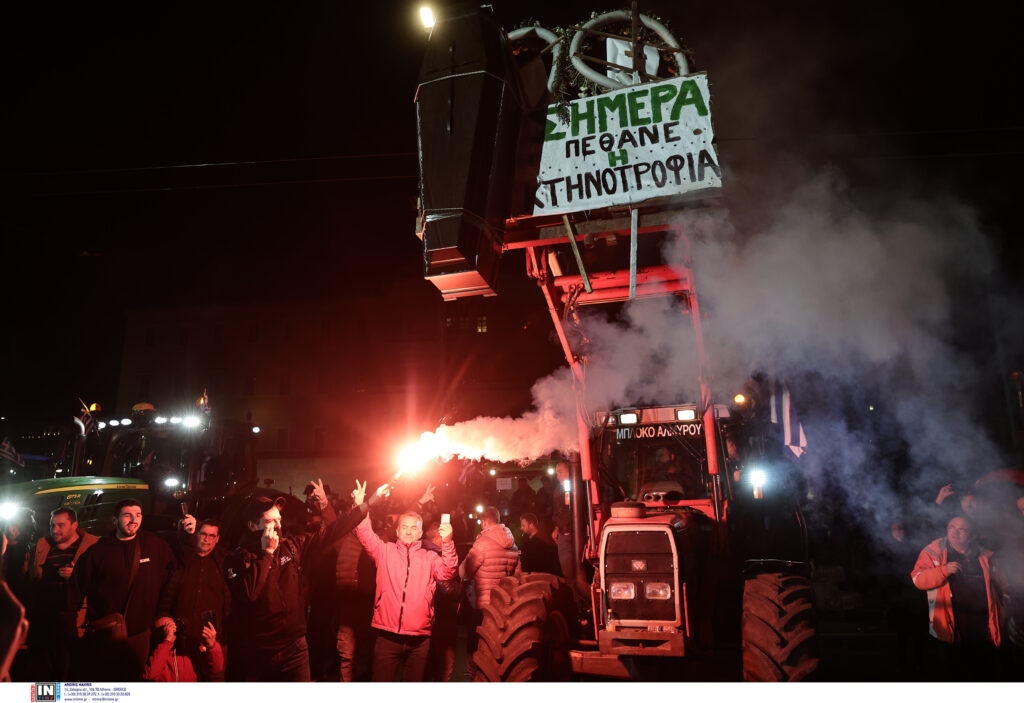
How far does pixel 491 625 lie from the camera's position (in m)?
4.97

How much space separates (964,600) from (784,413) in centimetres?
243

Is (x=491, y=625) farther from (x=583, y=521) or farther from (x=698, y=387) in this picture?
(x=698, y=387)

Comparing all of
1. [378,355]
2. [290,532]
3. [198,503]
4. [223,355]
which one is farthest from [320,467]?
[290,532]

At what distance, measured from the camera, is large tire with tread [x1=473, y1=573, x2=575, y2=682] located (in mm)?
4742

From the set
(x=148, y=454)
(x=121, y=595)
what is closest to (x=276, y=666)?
(x=121, y=595)

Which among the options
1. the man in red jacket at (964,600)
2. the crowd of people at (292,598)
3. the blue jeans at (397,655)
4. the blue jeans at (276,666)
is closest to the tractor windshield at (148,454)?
the crowd of people at (292,598)

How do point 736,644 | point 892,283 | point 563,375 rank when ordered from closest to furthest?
point 736,644, point 563,375, point 892,283

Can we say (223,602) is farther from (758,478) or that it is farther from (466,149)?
(758,478)

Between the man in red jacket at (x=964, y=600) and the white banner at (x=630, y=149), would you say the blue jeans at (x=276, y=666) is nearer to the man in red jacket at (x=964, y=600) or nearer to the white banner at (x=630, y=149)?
the white banner at (x=630, y=149)

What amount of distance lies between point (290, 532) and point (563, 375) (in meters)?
3.57

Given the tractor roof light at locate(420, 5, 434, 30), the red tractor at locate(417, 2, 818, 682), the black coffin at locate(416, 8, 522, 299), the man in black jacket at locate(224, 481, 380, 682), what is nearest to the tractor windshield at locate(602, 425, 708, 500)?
the red tractor at locate(417, 2, 818, 682)

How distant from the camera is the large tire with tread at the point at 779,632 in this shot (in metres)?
4.36

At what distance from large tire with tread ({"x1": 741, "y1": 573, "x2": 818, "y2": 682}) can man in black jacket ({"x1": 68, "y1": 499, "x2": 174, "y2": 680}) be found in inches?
188

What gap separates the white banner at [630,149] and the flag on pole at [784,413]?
8.78 feet
